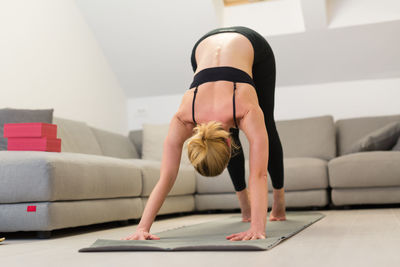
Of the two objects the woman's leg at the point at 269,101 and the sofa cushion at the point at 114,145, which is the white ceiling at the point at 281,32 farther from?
the woman's leg at the point at 269,101

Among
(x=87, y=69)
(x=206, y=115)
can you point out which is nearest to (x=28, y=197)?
(x=206, y=115)

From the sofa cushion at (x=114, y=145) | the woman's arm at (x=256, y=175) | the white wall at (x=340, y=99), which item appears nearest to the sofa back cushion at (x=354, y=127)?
the white wall at (x=340, y=99)

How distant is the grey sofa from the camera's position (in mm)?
2461

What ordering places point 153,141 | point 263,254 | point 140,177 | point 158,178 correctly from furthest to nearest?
point 153,141
point 158,178
point 140,177
point 263,254

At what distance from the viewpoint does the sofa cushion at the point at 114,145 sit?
14.7 ft

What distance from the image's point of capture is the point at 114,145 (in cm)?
466

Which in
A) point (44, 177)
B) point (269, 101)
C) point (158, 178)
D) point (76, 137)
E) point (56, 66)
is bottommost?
point (158, 178)

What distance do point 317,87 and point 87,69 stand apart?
2.49 m

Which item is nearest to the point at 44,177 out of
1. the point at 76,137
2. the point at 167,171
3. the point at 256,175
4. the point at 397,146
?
the point at 167,171

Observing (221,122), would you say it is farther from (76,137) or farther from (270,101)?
(76,137)

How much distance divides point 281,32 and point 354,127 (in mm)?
1203

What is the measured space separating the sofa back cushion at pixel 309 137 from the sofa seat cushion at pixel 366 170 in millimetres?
704

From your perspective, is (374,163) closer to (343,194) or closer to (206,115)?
(343,194)

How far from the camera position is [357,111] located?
527 centimetres
